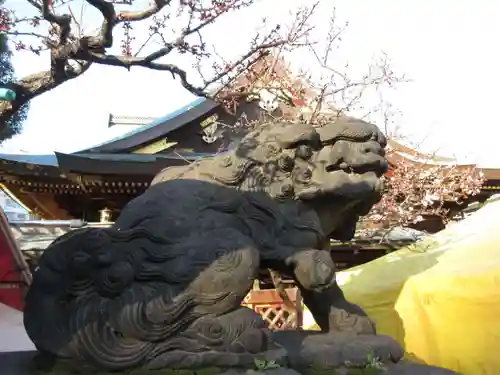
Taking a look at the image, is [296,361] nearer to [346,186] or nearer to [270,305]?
[346,186]

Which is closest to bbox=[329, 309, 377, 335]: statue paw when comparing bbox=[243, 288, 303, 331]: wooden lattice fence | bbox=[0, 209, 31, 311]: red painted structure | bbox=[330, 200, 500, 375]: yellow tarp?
bbox=[330, 200, 500, 375]: yellow tarp

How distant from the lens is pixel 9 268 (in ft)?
14.8

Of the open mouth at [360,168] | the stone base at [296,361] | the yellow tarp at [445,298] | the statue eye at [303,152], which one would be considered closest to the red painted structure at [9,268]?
the stone base at [296,361]

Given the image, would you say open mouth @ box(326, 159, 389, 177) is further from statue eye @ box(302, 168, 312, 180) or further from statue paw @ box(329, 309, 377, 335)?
statue paw @ box(329, 309, 377, 335)

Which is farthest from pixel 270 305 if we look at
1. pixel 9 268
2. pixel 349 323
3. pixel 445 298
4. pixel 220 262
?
pixel 220 262

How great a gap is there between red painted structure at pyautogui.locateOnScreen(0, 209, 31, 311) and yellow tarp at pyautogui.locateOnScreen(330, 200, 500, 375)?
2.89 metres

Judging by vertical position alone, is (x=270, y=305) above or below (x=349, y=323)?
below

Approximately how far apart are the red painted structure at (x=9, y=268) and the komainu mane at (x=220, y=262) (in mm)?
2645

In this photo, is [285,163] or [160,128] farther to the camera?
[160,128]

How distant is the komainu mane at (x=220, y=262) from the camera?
76.2 inches

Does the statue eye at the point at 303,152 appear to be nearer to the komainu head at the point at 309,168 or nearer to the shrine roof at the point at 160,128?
the komainu head at the point at 309,168

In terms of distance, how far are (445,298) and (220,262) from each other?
280 centimetres

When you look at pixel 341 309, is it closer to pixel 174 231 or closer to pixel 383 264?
pixel 174 231

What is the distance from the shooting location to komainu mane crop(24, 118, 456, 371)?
6.35 ft
